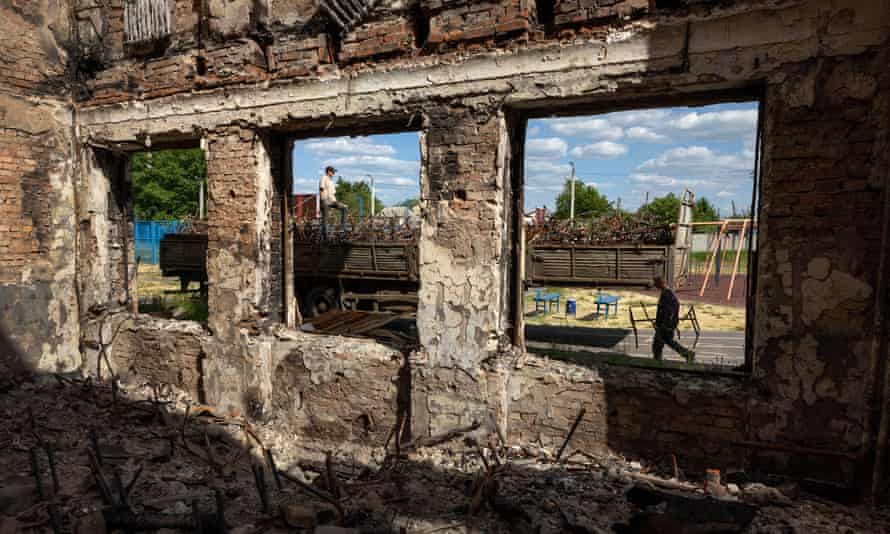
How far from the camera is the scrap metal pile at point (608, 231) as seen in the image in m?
7.72

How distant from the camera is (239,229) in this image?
4605 mm

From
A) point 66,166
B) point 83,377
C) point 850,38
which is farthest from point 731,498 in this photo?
point 66,166

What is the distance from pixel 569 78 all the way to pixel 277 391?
360 centimetres

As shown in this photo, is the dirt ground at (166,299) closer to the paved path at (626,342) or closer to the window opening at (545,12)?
the window opening at (545,12)

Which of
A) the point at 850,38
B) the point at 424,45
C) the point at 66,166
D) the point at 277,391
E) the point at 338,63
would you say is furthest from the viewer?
the point at 66,166

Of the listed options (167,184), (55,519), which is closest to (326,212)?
(55,519)

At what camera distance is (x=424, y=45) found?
12.7ft

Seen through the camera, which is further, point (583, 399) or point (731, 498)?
point (583, 399)

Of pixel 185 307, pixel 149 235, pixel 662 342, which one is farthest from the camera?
pixel 149 235

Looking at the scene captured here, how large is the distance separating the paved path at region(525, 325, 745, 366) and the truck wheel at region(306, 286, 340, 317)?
3.57 meters

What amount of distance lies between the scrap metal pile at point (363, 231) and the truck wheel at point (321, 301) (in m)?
0.92

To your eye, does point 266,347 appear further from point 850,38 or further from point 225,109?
point 850,38

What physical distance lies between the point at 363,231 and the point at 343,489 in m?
6.29

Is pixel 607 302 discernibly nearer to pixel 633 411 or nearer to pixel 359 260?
pixel 359 260
